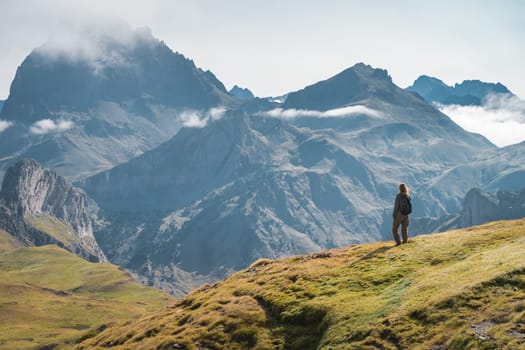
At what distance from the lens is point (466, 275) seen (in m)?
33.1

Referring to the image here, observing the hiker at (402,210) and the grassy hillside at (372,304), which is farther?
the hiker at (402,210)

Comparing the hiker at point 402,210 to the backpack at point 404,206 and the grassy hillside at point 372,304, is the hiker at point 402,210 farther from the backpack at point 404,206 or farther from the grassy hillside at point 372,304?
the grassy hillside at point 372,304

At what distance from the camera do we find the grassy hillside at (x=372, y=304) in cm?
2798

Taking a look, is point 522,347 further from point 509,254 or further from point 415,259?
point 415,259

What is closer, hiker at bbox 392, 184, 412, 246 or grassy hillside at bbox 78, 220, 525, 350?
grassy hillside at bbox 78, 220, 525, 350

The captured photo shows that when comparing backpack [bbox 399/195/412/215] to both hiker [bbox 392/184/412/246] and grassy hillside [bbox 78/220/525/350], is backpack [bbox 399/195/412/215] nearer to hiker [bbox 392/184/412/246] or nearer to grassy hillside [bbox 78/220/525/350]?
hiker [bbox 392/184/412/246]

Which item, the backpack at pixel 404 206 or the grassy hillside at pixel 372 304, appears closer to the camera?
the grassy hillside at pixel 372 304

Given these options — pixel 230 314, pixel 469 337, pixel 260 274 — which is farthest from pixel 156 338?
pixel 469 337

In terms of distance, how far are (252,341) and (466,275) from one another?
48.5ft

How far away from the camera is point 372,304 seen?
1324 inches

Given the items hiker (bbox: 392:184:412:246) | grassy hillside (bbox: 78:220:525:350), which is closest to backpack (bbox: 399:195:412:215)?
hiker (bbox: 392:184:412:246)

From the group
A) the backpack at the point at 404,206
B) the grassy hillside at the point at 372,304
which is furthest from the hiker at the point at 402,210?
the grassy hillside at the point at 372,304

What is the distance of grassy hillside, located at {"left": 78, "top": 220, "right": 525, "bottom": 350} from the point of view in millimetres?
27984

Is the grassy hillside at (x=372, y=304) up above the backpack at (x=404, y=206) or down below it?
below
